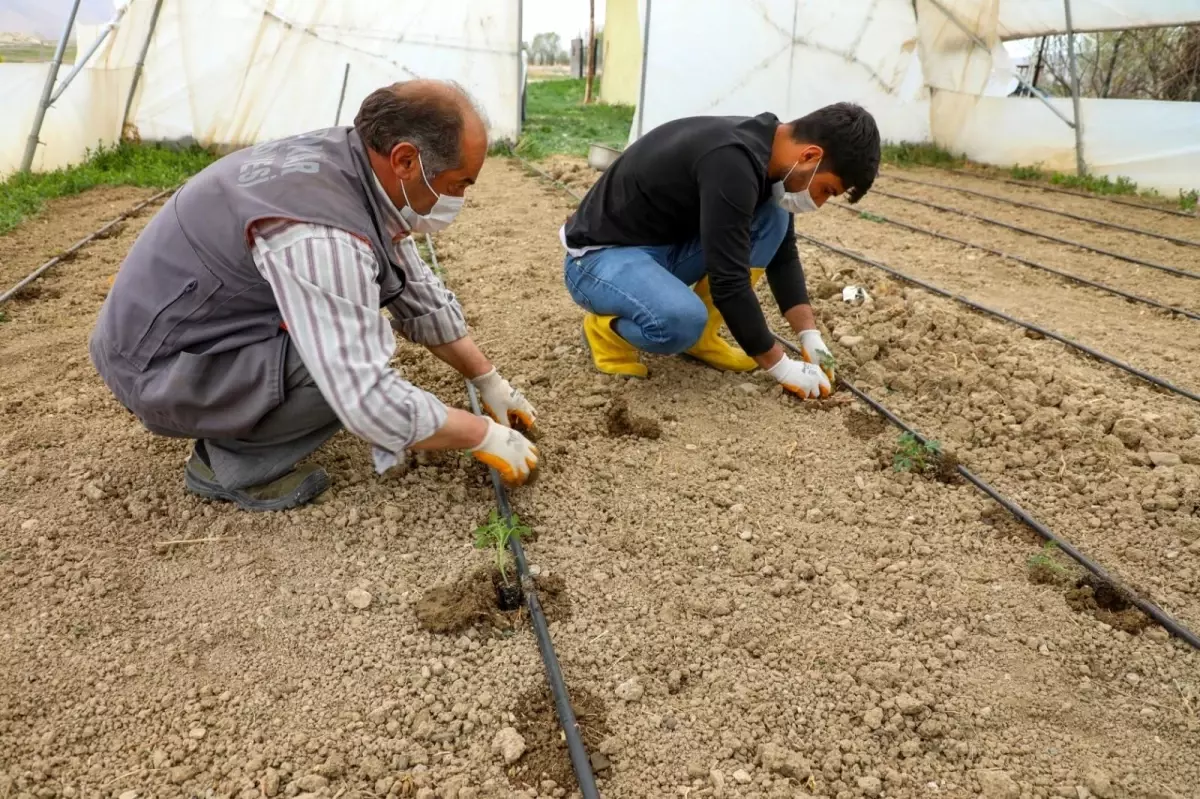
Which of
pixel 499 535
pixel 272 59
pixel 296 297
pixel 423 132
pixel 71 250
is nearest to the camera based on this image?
pixel 296 297

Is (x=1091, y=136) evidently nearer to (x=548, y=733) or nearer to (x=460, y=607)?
(x=460, y=607)

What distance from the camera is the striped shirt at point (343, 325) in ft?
5.29

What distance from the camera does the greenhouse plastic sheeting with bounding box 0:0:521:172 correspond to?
23.3 ft

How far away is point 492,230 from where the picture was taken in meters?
5.06

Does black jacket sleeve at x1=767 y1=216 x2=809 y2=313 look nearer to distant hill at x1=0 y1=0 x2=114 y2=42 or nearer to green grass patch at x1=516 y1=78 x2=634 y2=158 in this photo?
Answer: green grass patch at x1=516 y1=78 x2=634 y2=158

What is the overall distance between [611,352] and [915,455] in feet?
3.53

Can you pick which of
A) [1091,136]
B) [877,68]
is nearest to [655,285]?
[1091,136]

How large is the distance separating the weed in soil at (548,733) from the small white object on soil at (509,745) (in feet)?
0.05

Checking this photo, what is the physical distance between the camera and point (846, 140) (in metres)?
2.29

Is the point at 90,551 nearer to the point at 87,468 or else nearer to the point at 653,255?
the point at 87,468

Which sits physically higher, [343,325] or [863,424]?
[343,325]

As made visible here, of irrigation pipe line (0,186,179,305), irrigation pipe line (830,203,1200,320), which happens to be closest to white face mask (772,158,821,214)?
irrigation pipe line (830,203,1200,320)

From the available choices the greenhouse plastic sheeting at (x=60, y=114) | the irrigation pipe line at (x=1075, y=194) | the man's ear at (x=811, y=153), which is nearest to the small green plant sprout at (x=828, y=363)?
the man's ear at (x=811, y=153)

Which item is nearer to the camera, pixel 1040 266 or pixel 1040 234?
pixel 1040 266
